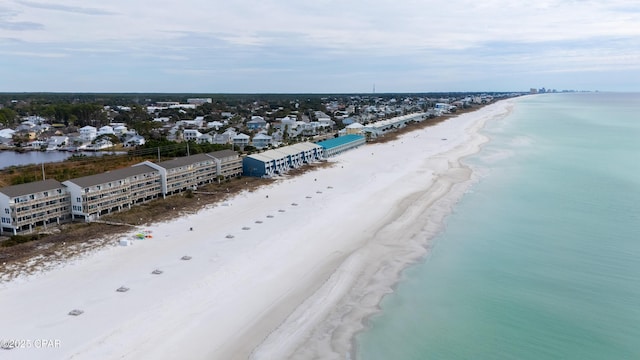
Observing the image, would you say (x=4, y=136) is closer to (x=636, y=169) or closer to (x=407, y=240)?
(x=407, y=240)

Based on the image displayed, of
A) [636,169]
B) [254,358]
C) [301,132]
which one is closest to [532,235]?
[254,358]

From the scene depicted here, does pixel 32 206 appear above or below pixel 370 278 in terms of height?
above

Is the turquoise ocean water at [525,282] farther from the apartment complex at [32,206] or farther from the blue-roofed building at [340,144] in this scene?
the apartment complex at [32,206]

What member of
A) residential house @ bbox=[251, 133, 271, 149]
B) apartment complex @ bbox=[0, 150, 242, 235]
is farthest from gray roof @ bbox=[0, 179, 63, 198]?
residential house @ bbox=[251, 133, 271, 149]

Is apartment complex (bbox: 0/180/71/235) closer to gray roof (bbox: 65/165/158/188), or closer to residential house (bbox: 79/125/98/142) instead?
gray roof (bbox: 65/165/158/188)

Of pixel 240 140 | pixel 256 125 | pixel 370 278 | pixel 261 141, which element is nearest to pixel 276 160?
pixel 261 141

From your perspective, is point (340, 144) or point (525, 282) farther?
point (340, 144)

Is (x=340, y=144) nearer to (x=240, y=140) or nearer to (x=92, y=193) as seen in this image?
(x=240, y=140)
